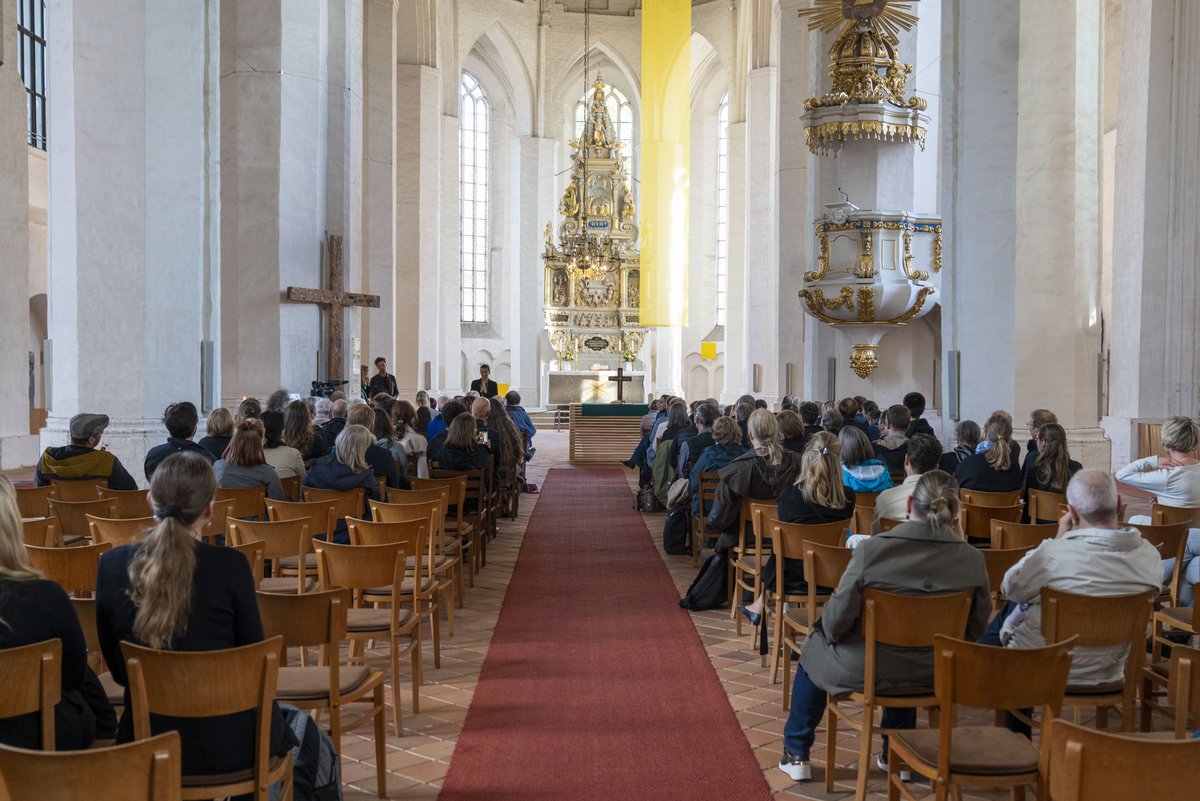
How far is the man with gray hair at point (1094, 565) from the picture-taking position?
362 cm

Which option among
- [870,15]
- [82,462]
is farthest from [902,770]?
[870,15]

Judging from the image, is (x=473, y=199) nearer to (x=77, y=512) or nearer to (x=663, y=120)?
(x=663, y=120)

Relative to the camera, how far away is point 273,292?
42.2 ft

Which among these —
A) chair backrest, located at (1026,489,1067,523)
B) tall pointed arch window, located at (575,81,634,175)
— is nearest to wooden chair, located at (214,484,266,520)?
chair backrest, located at (1026,489,1067,523)

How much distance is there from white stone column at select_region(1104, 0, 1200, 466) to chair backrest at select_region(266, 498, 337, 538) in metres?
8.45

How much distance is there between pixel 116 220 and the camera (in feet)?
31.7

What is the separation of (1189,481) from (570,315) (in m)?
25.1

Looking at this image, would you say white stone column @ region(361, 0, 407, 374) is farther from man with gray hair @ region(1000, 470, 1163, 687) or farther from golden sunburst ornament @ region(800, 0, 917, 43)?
man with gray hair @ region(1000, 470, 1163, 687)

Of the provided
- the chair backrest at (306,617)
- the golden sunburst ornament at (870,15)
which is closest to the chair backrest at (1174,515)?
the chair backrest at (306,617)

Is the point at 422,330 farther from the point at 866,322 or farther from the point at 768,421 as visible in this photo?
the point at 768,421

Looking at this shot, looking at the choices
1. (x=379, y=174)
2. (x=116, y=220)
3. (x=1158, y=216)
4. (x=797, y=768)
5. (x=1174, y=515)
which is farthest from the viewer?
(x=379, y=174)

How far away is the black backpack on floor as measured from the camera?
9383 mm

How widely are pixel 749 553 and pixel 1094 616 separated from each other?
3.47 meters

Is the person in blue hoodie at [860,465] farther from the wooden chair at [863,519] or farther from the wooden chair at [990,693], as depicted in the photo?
the wooden chair at [990,693]
